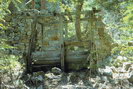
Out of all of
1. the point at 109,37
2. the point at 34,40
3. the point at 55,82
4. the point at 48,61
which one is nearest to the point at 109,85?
the point at 55,82

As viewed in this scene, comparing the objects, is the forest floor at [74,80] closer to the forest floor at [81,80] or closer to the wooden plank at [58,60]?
the forest floor at [81,80]

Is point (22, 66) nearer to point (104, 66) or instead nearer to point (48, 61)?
point (48, 61)

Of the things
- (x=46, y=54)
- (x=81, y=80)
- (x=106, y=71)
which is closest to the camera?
(x=81, y=80)

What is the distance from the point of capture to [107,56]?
33.8 ft

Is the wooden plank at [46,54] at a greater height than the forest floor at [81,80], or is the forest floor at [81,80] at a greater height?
the wooden plank at [46,54]

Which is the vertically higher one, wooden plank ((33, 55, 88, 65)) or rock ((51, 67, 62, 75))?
wooden plank ((33, 55, 88, 65))

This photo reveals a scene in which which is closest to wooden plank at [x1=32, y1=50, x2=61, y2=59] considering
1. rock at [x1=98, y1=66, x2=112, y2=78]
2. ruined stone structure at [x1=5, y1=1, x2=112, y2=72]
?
ruined stone structure at [x1=5, y1=1, x2=112, y2=72]

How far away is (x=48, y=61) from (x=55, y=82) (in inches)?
55.5

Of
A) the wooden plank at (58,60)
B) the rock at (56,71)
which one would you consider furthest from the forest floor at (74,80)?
the wooden plank at (58,60)

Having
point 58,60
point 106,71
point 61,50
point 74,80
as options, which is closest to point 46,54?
point 58,60

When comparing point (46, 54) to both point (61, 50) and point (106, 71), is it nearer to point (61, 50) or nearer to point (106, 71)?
point (61, 50)

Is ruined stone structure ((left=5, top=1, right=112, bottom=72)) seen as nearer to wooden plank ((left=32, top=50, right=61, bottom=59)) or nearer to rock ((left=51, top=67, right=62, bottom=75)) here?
wooden plank ((left=32, top=50, right=61, bottom=59))

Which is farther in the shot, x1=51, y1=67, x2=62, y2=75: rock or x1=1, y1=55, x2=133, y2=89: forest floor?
x1=51, y1=67, x2=62, y2=75: rock

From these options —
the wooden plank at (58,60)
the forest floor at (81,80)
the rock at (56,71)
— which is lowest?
the forest floor at (81,80)
